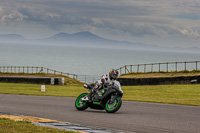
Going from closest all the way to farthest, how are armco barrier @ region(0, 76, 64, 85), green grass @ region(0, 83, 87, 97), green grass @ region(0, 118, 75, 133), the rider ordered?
green grass @ region(0, 118, 75, 133) → the rider → green grass @ region(0, 83, 87, 97) → armco barrier @ region(0, 76, 64, 85)

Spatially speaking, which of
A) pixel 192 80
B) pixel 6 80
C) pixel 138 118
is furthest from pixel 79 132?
pixel 6 80

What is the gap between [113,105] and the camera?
13.4 metres

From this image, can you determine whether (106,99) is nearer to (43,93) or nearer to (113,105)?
(113,105)

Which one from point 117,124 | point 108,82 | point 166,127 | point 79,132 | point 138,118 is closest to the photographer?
point 79,132

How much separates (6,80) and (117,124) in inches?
1540

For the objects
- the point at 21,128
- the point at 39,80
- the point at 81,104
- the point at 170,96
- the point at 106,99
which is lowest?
the point at 21,128

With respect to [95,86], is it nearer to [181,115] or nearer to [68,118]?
[68,118]

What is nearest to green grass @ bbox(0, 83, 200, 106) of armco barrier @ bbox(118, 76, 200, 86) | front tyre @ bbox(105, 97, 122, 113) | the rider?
armco barrier @ bbox(118, 76, 200, 86)

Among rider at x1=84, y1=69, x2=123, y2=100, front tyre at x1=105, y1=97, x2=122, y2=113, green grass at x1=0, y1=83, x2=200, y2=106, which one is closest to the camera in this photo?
front tyre at x1=105, y1=97, x2=122, y2=113

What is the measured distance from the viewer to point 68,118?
12219 mm

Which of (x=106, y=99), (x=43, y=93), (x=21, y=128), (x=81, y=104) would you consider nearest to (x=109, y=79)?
(x=106, y=99)

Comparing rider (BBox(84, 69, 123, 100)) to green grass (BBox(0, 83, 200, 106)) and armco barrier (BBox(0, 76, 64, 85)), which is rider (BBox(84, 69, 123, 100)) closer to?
green grass (BBox(0, 83, 200, 106))

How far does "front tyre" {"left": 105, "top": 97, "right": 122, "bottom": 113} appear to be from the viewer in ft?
42.7

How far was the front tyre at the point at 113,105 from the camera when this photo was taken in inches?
512
